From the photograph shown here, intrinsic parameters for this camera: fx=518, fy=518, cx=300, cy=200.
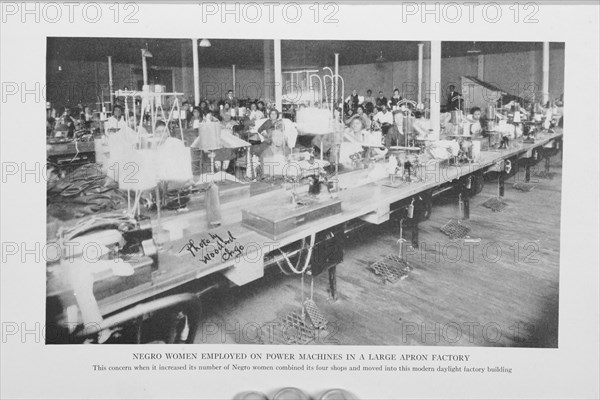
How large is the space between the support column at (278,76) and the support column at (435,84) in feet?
1.33

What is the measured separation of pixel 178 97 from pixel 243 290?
Result: 55 centimetres

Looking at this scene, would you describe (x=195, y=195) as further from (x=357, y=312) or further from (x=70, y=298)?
(x=357, y=312)

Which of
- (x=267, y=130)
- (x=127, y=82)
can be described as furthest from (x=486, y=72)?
(x=127, y=82)

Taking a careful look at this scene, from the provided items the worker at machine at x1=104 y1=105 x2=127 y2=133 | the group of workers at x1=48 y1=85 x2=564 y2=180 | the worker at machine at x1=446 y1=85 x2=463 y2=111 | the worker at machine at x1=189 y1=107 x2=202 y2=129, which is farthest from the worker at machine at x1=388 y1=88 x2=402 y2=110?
the worker at machine at x1=104 y1=105 x2=127 y2=133

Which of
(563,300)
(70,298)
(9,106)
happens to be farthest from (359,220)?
(9,106)

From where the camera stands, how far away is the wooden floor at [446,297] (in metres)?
1.41

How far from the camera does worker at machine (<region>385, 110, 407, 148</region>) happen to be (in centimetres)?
145

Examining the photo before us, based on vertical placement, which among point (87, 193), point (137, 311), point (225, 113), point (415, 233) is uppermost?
point (225, 113)

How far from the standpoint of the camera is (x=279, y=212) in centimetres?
141

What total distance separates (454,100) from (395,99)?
0.55 ft

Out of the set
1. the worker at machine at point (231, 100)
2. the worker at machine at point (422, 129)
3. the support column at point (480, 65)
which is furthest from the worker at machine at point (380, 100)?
the worker at machine at point (231, 100)

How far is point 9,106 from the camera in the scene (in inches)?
54.6

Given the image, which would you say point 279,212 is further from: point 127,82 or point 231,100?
point 127,82

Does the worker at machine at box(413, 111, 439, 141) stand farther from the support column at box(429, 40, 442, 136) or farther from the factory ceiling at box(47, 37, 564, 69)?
the factory ceiling at box(47, 37, 564, 69)
